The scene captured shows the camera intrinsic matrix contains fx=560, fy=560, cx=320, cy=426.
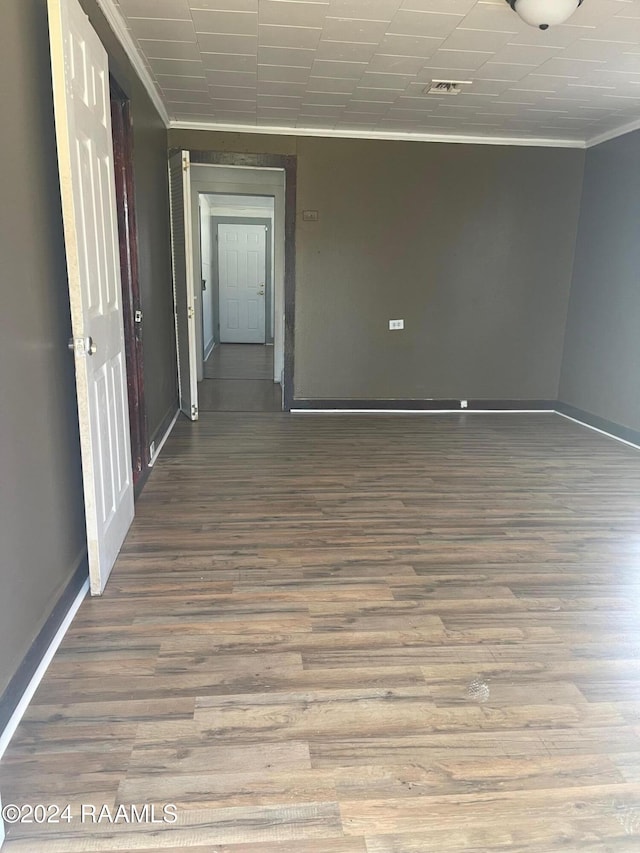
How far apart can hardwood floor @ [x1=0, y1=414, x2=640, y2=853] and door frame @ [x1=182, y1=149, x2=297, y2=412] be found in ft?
7.31

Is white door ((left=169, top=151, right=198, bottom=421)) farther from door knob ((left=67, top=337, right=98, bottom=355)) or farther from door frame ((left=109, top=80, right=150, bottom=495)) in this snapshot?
door knob ((left=67, top=337, right=98, bottom=355))

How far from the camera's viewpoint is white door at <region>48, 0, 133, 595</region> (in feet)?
6.47

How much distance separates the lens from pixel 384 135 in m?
5.14

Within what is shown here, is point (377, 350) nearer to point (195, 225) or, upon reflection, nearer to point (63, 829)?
point (195, 225)

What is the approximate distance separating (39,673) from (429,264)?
482cm

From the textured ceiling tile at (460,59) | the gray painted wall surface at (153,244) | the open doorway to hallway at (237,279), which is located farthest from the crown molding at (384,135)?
the open doorway to hallway at (237,279)

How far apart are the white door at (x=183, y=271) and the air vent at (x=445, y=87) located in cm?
204

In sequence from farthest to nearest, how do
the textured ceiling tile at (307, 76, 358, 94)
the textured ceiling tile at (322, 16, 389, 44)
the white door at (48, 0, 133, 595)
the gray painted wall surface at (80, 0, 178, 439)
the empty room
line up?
1. the textured ceiling tile at (307, 76, 358, 94)
2. the gray painted wall surface at (80, 0, 178, 439)
3. the textured ceiling tile at (322, 16, 389, 44)
4. the white door at (48, 0, 133, 595)
5. the empty room

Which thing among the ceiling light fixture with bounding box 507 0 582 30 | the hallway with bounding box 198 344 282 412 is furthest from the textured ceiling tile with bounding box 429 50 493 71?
the hallway with bounding box 198 344 282 412

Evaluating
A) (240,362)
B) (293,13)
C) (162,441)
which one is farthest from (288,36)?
(240,362)

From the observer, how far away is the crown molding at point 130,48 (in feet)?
9.29

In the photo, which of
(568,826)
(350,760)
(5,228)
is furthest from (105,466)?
(568,826)

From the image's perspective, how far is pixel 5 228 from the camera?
66.7 inches

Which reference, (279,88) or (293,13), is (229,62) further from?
(293,13)
